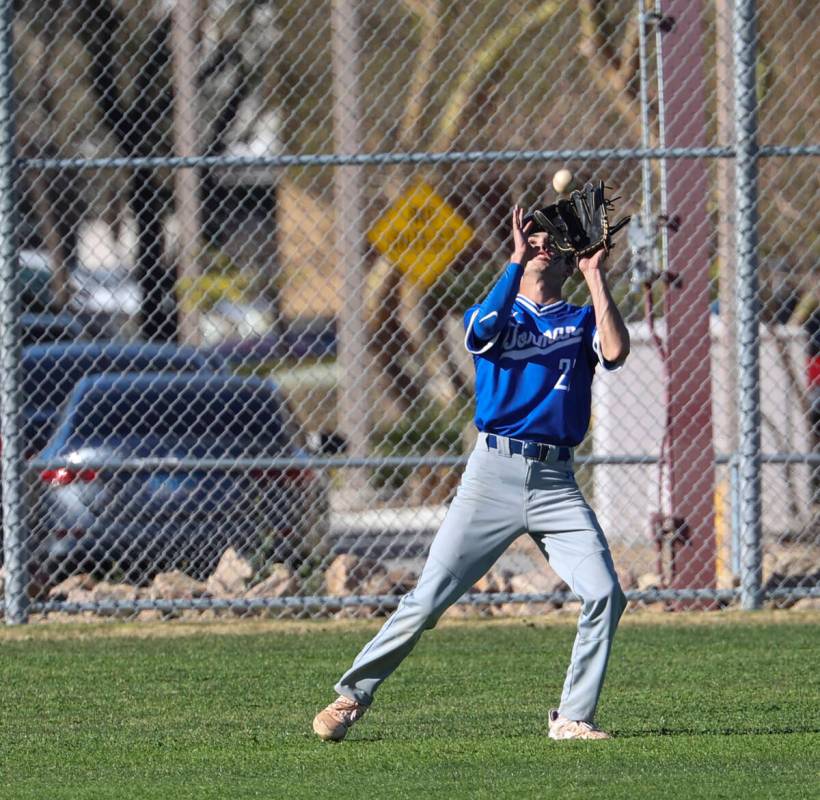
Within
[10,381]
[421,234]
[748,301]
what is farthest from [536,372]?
[421,234]

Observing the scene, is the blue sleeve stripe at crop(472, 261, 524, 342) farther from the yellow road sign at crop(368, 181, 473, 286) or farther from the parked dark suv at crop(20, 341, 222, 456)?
the parked dark suv at crop(20, 341, 222, 456)

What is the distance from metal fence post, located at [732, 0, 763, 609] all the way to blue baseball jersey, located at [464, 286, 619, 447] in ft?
10.1

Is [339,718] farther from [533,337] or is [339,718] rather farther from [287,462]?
[287,462]

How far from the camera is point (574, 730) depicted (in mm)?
5410

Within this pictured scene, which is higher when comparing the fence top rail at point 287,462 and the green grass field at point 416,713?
the fence top rail at point 287,462

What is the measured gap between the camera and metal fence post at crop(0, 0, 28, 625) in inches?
324

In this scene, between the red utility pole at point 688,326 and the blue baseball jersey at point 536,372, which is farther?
the red utility pole at point 688,326

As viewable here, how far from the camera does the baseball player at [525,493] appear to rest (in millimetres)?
5387

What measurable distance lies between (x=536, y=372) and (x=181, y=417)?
417 cm

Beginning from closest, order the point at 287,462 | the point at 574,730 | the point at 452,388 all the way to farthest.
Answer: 1. the point at 574,730
2. the point at 287,462
3. the point at 452,388

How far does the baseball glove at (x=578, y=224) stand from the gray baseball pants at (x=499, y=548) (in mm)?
671

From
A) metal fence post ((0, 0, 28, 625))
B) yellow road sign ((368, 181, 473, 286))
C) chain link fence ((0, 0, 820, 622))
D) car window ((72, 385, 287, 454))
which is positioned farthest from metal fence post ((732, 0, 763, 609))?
metal fence post ((0, 0, 28, 625))

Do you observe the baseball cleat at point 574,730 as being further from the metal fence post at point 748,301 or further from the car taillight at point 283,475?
the car taillight at point 283,475

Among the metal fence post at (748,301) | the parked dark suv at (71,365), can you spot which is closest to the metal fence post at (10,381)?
the parked dark suv at (71,365)
